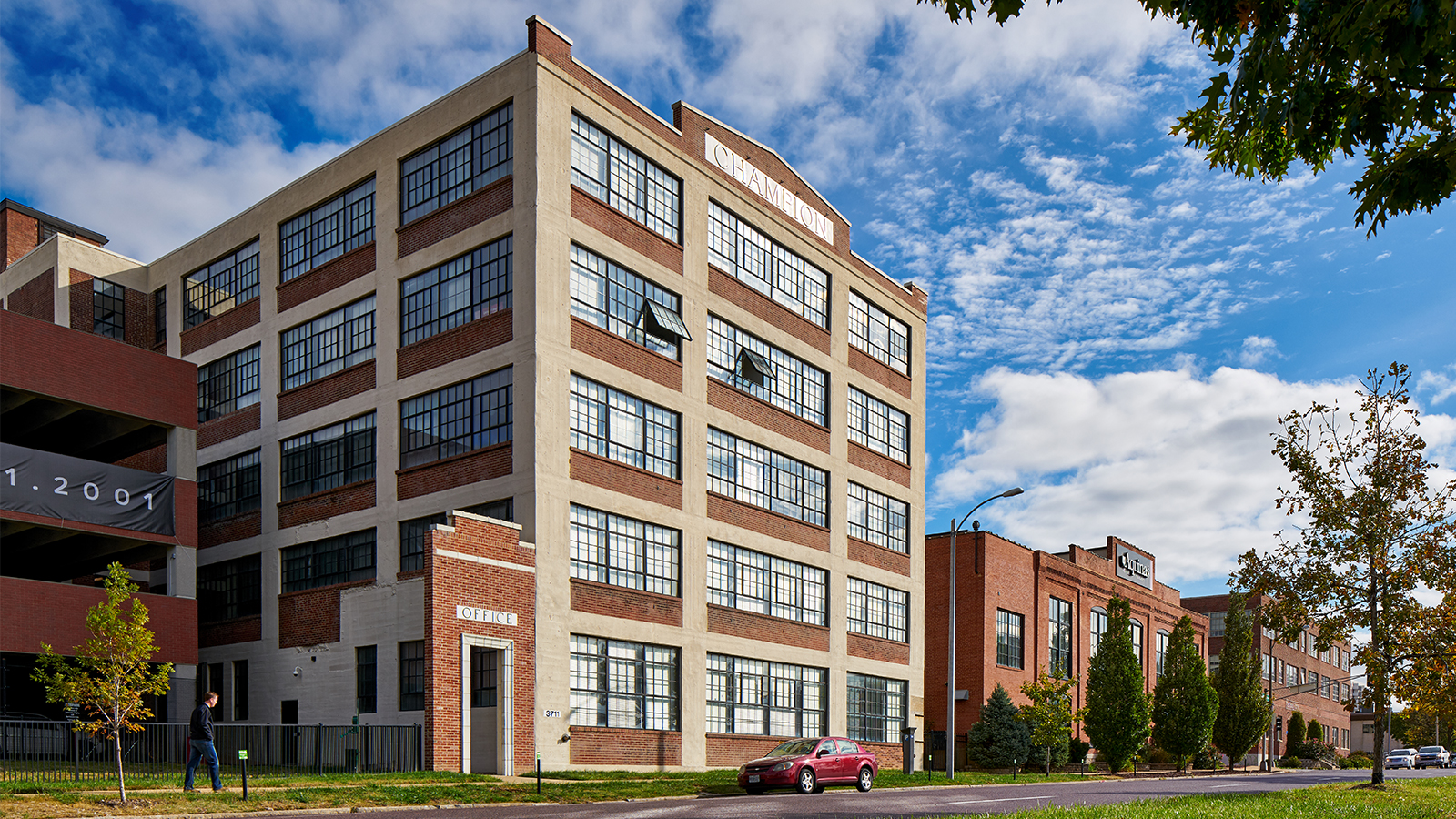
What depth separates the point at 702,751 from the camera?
1505 inches

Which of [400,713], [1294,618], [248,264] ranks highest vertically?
[248,264]

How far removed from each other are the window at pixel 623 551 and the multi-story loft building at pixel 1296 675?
67646 mm

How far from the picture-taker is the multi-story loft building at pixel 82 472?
34.4 metres

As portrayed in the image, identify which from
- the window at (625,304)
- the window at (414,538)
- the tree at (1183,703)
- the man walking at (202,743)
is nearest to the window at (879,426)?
the window at (625,304)

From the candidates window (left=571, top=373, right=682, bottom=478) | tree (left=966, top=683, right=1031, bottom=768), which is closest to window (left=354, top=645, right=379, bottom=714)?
window (left=571, top=373, right=682, bottom=478)

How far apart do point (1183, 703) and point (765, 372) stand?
3217 cm

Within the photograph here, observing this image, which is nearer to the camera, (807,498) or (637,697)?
(637,697)

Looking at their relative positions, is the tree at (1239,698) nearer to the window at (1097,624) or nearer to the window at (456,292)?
the window at (1097,624)

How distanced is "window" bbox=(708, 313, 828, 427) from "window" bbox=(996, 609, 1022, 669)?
55.1 ft

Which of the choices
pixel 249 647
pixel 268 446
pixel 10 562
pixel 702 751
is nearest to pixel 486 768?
pixel 702 751

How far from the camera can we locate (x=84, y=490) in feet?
117

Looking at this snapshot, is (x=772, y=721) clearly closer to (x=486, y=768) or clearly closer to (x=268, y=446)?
(x=486, y=768)

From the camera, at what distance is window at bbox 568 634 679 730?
33.9 meters

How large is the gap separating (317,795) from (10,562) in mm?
25829
